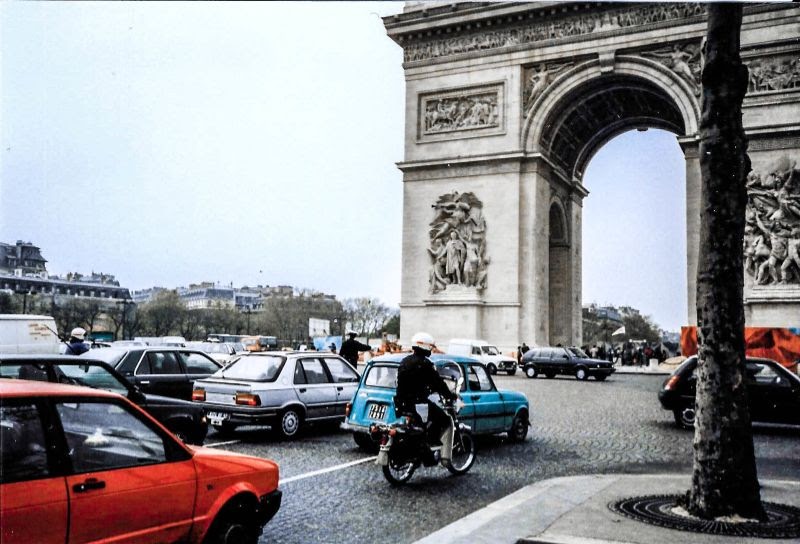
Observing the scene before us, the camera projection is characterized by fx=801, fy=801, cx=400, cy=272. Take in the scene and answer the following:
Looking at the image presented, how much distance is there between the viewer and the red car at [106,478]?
3.86m

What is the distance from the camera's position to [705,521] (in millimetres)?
6523

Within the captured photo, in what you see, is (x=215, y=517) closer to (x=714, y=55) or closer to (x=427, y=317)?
(x=714, y=55)

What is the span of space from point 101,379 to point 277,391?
290 centimetres

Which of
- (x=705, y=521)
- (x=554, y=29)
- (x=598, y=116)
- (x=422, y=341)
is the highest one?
(x=554, y=29)

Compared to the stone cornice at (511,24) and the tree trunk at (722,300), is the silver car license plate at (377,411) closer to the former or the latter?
the tree trunk at (722,300)

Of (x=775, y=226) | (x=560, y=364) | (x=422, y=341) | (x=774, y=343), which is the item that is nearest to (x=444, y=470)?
(x=422, y=341)

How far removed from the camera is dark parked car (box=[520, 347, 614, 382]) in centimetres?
3119

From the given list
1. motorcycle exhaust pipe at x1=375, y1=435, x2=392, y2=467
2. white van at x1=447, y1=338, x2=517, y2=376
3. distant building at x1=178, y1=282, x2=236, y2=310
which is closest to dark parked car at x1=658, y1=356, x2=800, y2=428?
motorcycle exhaust pipe at x1=375, y1=435, x2=392, y2=467

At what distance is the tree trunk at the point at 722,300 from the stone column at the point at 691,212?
25.0 meters

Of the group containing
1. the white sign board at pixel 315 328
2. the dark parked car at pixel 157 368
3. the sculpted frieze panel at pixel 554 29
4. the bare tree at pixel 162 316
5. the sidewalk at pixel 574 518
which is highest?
the sculpted frieze panel at pixel 554 29

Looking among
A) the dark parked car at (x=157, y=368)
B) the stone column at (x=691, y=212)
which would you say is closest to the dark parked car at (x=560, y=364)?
the stone column at (x=691, y=212)

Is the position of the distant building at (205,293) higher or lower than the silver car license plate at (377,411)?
higher

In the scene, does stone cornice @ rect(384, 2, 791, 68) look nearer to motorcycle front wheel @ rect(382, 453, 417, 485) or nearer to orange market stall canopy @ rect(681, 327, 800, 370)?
orange market stall canopy @ rect(681, 327, 800, 370)

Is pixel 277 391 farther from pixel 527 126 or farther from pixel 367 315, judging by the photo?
pixel 367 315
